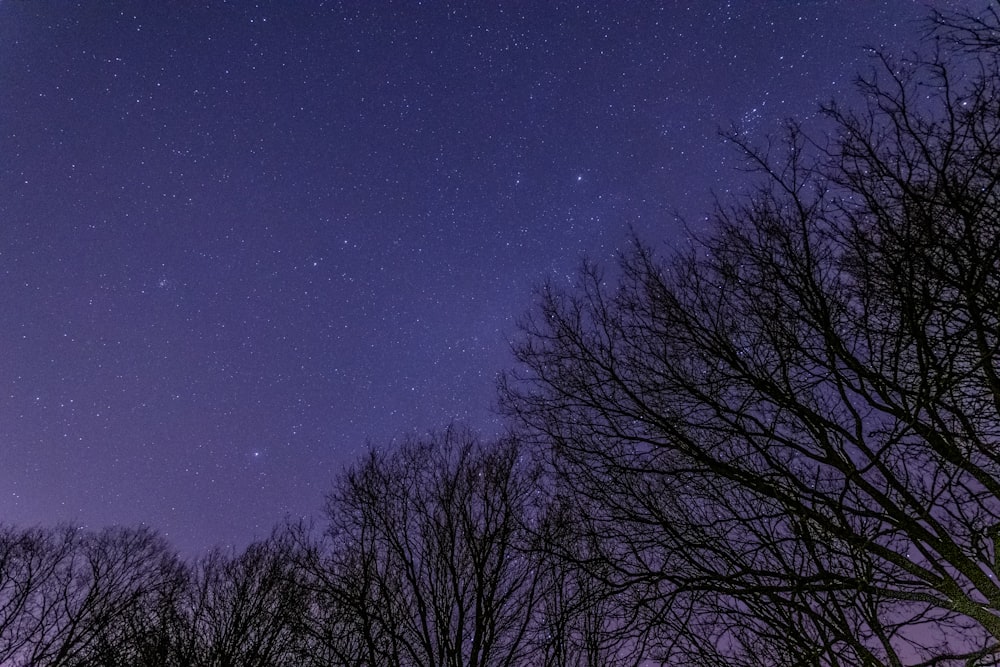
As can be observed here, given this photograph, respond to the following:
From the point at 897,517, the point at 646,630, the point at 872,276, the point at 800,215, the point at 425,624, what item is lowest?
the point at 646,630

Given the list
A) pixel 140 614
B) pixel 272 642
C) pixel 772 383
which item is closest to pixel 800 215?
pixel 772 383

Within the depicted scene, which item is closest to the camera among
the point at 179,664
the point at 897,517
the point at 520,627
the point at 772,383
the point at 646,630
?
the point at 646,630

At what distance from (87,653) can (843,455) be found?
21744 millimetres

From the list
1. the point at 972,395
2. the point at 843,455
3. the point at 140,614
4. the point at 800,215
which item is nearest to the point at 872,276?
the point at 800,215

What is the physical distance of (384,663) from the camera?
32.2 feet

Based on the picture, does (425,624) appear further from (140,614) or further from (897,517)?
(140,614)

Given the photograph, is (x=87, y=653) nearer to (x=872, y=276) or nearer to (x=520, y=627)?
(x=520, y=627)

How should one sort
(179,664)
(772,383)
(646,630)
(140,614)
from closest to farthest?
(646,630)
(772,383)
(179,664)
(140,614)

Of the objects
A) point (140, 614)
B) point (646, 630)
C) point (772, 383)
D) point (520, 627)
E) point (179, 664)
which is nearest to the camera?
point (646, 630)

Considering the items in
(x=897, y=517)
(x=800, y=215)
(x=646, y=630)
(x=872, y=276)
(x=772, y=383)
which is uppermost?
(x=800, y=215)

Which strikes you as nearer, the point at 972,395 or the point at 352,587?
the point at 972,395

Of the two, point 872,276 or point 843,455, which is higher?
point 872,276

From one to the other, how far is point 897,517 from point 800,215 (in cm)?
272

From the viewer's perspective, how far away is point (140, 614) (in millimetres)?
16375
